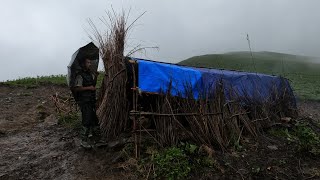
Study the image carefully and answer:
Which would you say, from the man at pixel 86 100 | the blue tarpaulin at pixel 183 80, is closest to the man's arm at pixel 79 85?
the man at pixel 86 100

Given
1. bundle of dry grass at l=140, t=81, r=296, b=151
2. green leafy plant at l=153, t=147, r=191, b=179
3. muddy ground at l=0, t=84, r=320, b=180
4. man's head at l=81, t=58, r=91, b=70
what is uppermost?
man's head at l=81, t=58, r=91, b=70

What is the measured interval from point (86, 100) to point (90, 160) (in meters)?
1.09

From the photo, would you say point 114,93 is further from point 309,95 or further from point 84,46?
point 309,95

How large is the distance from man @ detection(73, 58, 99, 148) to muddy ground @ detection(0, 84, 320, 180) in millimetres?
311

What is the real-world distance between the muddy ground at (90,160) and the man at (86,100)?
1.02 ft

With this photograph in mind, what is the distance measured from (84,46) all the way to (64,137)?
2.10 m

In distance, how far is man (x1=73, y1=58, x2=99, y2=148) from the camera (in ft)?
22.1

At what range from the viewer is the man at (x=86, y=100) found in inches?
265

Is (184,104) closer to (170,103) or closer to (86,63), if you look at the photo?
(170,103)

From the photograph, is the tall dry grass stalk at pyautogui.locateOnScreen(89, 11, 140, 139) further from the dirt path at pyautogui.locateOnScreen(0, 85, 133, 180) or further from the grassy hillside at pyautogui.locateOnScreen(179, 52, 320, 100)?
the grassy hillside at pyautogui.locateOnScreen(179, 52, 320, 100)

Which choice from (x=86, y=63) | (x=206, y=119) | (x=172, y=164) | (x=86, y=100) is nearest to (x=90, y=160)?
(x=86, y=100)

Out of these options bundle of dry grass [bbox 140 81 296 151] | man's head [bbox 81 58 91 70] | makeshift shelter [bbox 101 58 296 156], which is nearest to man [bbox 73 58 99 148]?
man's head [bbox 81 58 91 70]

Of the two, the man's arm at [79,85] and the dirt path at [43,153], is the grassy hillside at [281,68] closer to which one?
the man's arm at [79,85]

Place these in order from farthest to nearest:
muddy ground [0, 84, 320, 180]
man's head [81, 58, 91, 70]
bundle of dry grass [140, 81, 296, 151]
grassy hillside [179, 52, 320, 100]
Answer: grassy hillside [179, 52, 320, 100], man's head [81, 58, 91, 70], bundle of dry grass [140, 81, 296, 151], muddy ground [0, 84, 320, 180]
